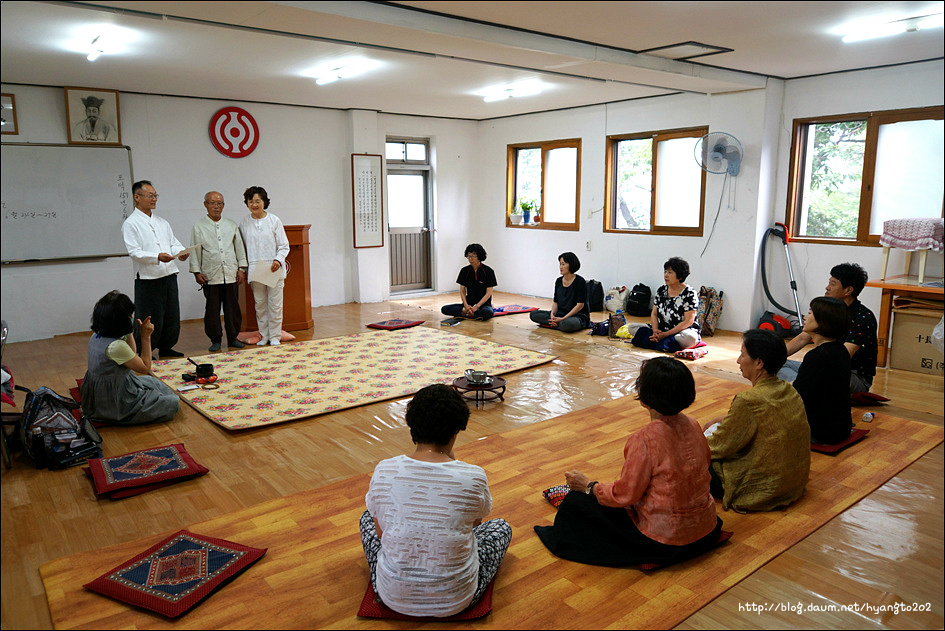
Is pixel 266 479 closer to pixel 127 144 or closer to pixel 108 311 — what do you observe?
pixel 108 311

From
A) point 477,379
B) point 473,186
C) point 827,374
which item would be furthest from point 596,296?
point 827,374

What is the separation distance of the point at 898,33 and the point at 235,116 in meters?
6.53

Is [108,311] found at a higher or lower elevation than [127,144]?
lower

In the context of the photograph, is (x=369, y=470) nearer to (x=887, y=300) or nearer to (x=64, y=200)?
(x=887, y=300)

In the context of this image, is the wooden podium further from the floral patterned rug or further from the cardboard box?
the cardboard box

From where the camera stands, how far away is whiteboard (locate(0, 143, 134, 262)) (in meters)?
6.45

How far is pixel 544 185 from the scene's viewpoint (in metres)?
9.24

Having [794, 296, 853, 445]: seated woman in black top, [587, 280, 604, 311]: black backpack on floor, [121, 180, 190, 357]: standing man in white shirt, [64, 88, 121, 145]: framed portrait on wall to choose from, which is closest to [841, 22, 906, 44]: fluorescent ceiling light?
[794, 296, 853, 445]: seated woman in black top

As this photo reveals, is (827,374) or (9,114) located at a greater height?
(9,114)

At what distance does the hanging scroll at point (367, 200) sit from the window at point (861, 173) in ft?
16.3

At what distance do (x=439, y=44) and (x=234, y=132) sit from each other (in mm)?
4049

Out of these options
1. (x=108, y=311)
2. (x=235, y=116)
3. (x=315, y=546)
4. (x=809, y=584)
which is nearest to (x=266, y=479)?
(x=315, y=546)

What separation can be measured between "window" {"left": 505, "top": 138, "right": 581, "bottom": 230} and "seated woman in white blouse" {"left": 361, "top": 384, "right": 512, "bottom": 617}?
23.0 feet

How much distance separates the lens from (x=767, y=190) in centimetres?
679
